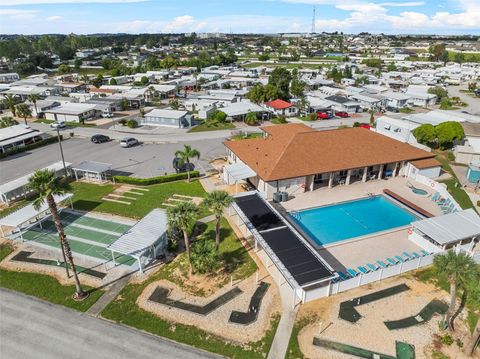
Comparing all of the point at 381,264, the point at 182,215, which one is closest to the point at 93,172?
the point at 182,215

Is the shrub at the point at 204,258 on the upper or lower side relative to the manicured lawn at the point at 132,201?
upper

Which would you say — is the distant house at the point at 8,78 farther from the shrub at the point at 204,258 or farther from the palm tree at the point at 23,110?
the shrub at the point at 204,258

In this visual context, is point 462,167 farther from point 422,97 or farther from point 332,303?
point 422,97

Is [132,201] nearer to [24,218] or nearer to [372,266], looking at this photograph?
[24,218]

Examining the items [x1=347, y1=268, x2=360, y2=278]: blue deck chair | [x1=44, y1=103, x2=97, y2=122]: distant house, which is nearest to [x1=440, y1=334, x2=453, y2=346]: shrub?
[x1=347, y1=268, x2=360, y2=278]: blue deck chair

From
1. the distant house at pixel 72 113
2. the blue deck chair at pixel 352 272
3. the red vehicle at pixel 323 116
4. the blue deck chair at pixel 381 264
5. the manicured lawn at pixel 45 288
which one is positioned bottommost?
the manicured lawn at pixel 45 288

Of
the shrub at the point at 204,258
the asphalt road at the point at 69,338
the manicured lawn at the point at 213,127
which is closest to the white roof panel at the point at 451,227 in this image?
the shrub at the point at 204,258

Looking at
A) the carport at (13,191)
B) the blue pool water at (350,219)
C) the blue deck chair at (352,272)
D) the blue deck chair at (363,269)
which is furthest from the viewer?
the carport at (13,191)
